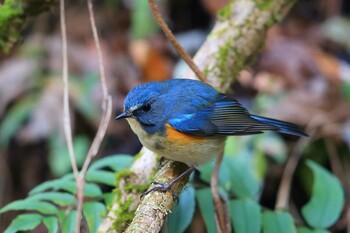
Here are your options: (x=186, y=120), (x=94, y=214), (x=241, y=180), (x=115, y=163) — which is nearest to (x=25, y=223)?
(x=94, y=214)

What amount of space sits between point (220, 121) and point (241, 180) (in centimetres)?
34

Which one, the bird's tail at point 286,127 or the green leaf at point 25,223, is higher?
the green leaf at point 25,223

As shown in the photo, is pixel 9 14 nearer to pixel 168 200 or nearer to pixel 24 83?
pixel 168 200

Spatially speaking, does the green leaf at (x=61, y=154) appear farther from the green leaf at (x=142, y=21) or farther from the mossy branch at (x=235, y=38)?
the mossy branch at (x=235, y=38)

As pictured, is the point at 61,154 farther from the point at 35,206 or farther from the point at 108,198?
the point at 35,206

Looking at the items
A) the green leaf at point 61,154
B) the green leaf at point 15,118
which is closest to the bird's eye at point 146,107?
the green leaf at point 61,154

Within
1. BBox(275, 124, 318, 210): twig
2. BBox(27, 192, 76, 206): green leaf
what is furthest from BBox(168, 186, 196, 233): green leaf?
BBox(275, 124, 318, 210): twig

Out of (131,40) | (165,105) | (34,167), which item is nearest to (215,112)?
(165,105)

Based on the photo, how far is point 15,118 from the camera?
15.1 ft

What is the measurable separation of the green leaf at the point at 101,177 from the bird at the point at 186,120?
9.2 inches

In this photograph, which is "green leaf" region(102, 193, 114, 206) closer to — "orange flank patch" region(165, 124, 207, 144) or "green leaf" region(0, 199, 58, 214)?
"green leaf" region(0, 199, 58, 214)

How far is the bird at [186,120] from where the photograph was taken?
264cm

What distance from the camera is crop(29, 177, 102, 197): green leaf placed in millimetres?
2408

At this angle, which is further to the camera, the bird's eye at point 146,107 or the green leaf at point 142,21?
the green leaf at point 142,21
